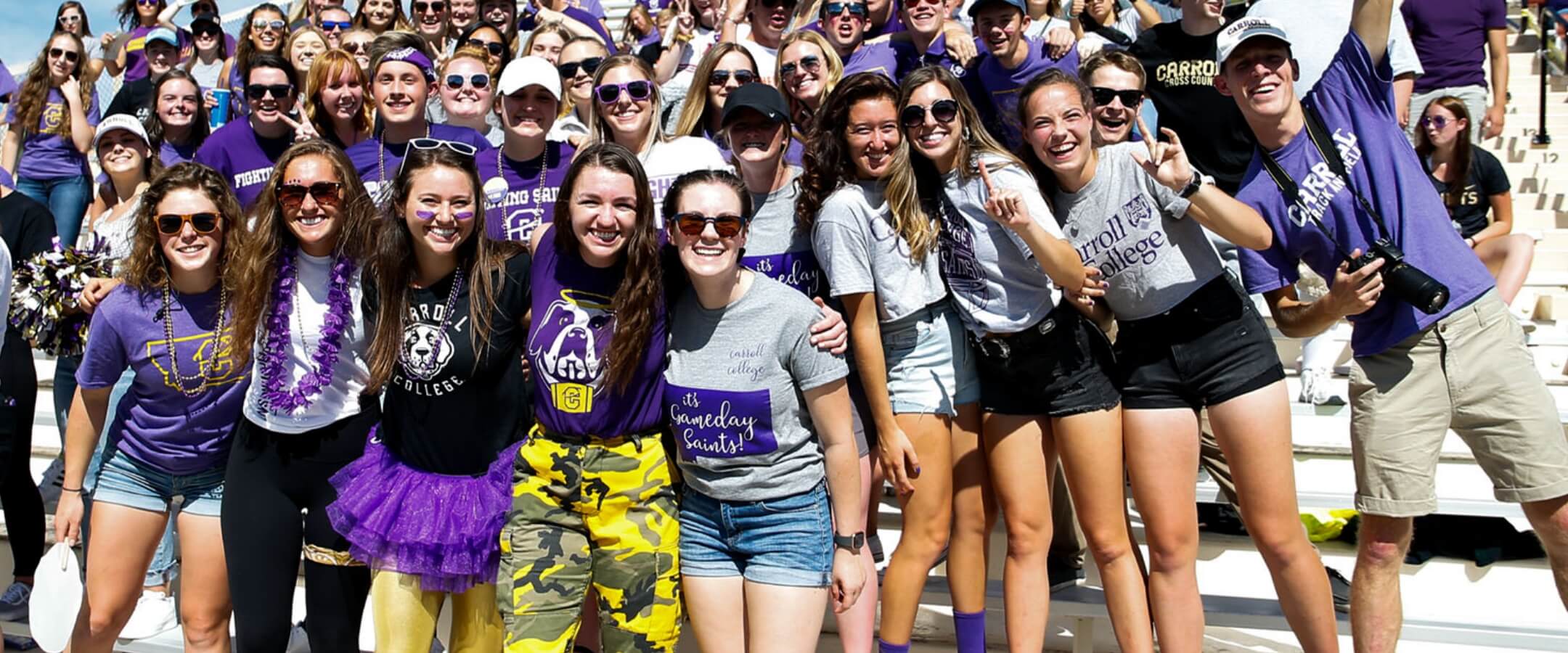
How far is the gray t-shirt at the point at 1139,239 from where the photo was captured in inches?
125

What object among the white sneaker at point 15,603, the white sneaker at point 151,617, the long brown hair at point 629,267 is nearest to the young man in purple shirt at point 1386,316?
the long brown hair at point 629,267

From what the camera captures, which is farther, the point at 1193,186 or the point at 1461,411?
the point at 1461,411

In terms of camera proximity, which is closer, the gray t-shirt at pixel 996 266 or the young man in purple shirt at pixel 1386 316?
the young man in purple shirt at pixel 1386 316

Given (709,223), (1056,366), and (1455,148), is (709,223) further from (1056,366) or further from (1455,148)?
(1455,148)

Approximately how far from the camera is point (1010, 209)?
9.75 feet

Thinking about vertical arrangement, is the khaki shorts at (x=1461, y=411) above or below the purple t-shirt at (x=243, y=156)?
below

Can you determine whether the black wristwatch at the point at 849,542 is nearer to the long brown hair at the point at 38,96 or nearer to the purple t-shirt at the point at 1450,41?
the purple t-shirt at the point at 1450,41

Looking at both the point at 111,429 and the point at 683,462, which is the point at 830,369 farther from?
the point at 111,429

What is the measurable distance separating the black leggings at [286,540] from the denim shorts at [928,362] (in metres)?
1.55

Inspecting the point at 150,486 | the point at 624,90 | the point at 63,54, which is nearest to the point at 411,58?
the point at 624,90

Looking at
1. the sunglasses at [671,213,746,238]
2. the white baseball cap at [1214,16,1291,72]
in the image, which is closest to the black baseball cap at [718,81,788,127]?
the sunglasses at [671,213,746,238]

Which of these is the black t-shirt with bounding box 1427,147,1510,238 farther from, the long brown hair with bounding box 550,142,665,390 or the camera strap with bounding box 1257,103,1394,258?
the long brown hair with bounding box 550,142,665,390

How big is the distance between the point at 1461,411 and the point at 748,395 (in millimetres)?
1999

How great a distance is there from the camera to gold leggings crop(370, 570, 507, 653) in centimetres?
301
